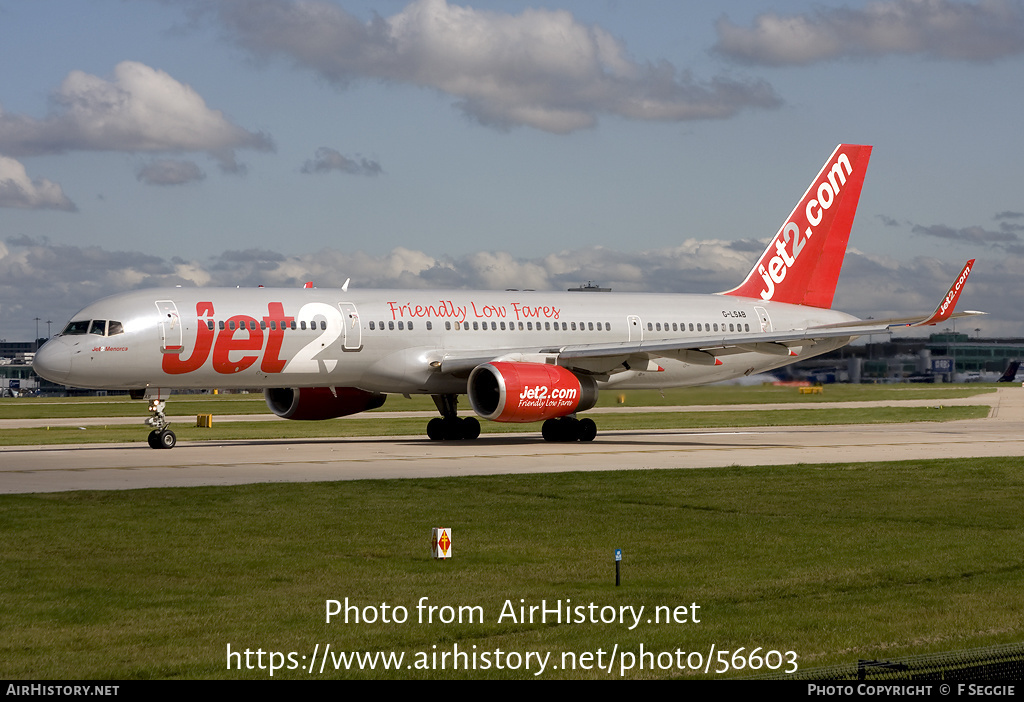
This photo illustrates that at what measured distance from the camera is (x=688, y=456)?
2798 cm

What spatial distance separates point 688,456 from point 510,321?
9.80 metres

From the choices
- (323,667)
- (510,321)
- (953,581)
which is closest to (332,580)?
(323,667)

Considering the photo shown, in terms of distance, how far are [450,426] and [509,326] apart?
3591 millimetres

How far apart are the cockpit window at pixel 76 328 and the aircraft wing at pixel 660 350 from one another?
967cm

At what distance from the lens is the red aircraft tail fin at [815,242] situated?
4216 cm

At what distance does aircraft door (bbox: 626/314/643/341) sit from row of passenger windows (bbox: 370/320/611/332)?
814 mm

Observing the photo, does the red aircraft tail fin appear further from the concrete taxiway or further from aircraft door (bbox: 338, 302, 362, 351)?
aircraft door (bbox: 338, 302, 362, 351)

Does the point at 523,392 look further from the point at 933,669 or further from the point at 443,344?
the point at 933,669

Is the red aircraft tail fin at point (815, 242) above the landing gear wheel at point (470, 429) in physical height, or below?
above

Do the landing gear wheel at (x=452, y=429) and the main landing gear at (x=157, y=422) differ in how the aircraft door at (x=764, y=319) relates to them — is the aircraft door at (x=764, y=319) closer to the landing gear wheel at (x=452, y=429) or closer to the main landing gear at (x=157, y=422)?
the landing gear wheel at (x=452, y=429)

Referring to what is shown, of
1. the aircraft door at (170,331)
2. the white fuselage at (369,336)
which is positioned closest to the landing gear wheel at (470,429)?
the white fuselage at (369,336)

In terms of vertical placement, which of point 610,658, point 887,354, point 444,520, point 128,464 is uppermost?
point 887,354

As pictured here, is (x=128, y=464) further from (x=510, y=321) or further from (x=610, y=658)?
(x=610, y=658)

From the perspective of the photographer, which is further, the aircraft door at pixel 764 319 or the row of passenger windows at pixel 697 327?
the aircraft door at pixel 764 319
